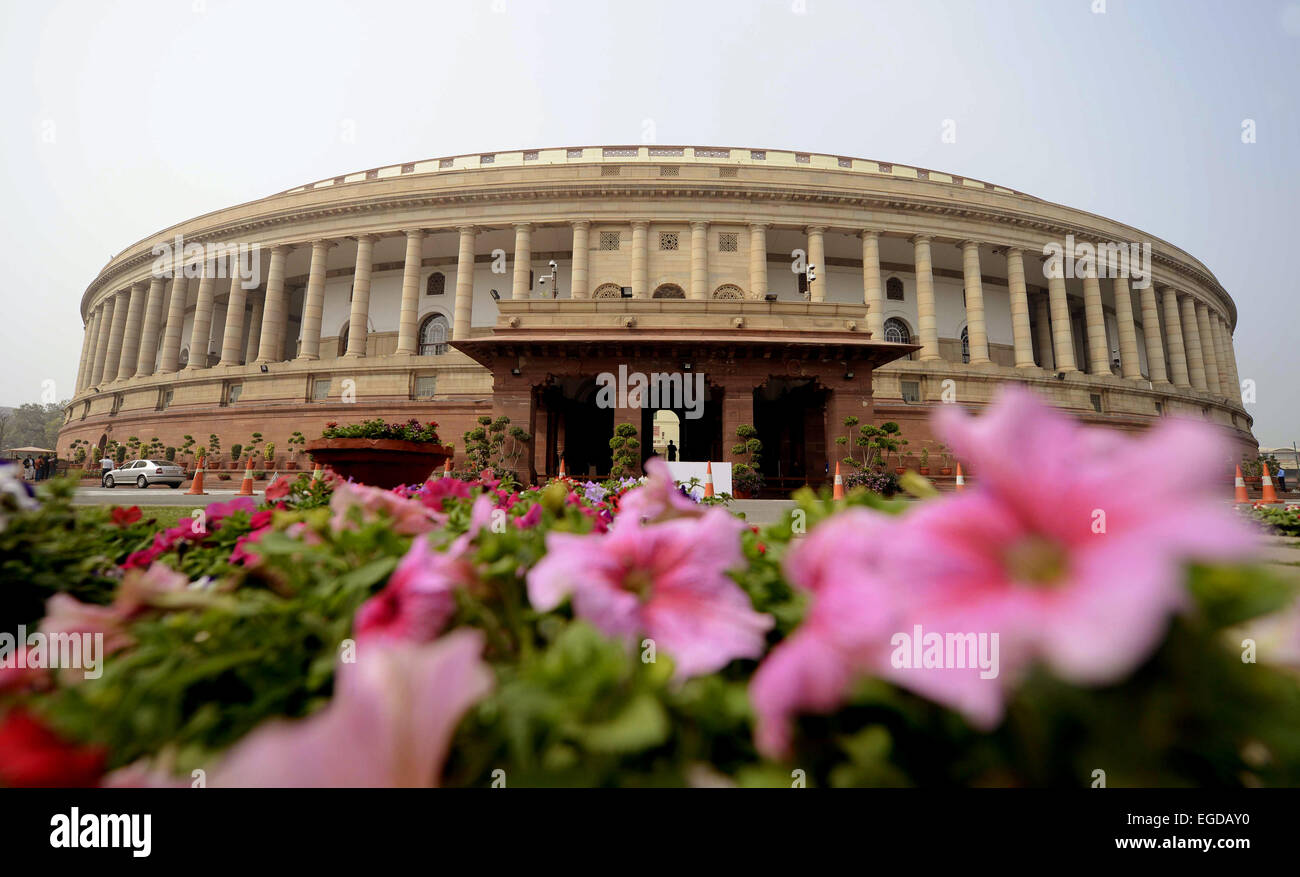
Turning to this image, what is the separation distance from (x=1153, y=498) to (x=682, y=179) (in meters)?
31.6

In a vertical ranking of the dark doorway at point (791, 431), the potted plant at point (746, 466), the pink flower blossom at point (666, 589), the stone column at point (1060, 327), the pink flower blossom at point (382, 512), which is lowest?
the pink flower blossom at point (666, 589)

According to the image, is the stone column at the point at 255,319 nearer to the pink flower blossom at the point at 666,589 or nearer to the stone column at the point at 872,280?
the stone column at the point at 872,280

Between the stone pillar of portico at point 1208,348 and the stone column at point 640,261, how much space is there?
113 ft

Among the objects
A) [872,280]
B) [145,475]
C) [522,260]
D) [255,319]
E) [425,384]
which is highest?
[255,319]

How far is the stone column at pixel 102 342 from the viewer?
3922 cm

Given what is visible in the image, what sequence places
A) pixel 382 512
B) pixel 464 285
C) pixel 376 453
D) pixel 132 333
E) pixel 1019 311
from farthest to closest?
1. pixel 132 333
2. pixel 1019 311
3. pixel 464 285
4. pixel 376 453
5. pixel 382 512

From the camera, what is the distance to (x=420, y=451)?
23.9 ft

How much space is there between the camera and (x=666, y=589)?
676mm

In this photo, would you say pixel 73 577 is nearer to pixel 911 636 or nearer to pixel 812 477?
pixel 911 636

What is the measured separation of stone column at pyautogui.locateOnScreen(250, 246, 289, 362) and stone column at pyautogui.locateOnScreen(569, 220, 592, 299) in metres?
15.9

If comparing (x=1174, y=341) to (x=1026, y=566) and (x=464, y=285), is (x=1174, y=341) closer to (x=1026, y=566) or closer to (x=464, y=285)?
(x=464, y=285)

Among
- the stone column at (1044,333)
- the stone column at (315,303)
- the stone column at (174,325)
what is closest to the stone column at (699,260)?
the stone column at (315,303)

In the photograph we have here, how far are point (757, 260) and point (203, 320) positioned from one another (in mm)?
31065

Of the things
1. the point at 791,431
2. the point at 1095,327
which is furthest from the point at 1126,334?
the point at 791,431
